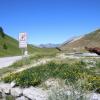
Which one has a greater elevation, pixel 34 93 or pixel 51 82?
pixel 51 82

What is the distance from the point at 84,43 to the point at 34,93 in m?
8.88

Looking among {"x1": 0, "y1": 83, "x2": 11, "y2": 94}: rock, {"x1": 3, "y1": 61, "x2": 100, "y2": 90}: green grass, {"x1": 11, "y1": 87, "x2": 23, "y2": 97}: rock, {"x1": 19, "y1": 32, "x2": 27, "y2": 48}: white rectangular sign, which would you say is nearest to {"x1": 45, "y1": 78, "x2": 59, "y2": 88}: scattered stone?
{"x1": 3, "y1": 61, "x2": 100, "y2": 90}: green grass

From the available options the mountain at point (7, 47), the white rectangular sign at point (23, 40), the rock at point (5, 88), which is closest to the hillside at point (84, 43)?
the white rectangular sign at point (23, 40)

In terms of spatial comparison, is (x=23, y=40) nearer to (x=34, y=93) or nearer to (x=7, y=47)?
(x=34, y=93)

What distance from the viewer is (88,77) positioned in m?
13.4

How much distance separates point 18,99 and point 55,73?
2.88 m

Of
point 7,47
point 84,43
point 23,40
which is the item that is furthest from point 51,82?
A: point 7,47

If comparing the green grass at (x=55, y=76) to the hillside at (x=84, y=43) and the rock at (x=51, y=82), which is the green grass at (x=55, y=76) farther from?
the hillside at (x=84, y=43)

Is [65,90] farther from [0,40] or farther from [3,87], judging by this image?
[0,40]

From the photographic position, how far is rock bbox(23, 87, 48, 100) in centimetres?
1119

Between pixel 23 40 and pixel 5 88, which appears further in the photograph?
pixel 23 40

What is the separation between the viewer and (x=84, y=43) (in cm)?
2038

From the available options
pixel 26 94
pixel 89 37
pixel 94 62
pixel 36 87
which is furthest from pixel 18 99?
pixel 89 37

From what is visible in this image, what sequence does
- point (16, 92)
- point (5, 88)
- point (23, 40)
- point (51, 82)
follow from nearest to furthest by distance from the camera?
point (16, 92)
point (5, 88)
point (51, 82)
point (23, 40)
